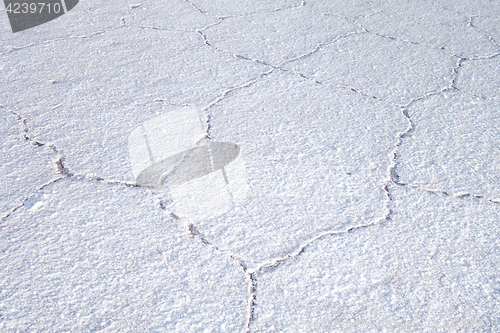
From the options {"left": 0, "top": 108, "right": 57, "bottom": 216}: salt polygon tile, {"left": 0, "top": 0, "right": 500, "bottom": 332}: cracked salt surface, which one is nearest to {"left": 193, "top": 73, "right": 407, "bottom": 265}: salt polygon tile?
{"left": 0, "top": 0, "right": 500, "bottom": 332}: cracked salt surface

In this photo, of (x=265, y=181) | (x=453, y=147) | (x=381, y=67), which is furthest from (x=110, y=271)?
(x=381, y=67)

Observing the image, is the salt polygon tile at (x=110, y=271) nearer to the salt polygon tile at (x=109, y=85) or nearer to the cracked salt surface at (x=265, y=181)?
the cracked salt surface at (x=265, y=181)

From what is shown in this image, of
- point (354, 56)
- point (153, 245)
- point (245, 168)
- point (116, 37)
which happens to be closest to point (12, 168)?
point (153, 245)

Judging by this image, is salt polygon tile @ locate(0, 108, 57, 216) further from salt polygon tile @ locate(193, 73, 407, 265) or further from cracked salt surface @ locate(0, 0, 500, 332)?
salt polygon tile @ locate(193, 73, 407, 265)

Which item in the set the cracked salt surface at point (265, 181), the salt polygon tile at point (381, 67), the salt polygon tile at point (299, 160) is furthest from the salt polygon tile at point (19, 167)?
the salt polygon tile at point (381, 67)

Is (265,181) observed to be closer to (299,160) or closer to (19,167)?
(299,160)

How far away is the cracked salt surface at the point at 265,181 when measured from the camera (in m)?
1.18

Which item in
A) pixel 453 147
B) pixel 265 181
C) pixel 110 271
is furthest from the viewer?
pixel 453 147

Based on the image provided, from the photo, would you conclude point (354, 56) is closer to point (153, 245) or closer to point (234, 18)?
point (234, 18)

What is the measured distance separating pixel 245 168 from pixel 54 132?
80 centimetres

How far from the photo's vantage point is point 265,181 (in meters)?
1.59

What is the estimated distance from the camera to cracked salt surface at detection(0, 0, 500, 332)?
3.86 feet

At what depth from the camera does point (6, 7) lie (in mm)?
3066

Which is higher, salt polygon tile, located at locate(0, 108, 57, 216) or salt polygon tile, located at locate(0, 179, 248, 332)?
salt polygon tile, located at locate(0, 108, 57, 216)
